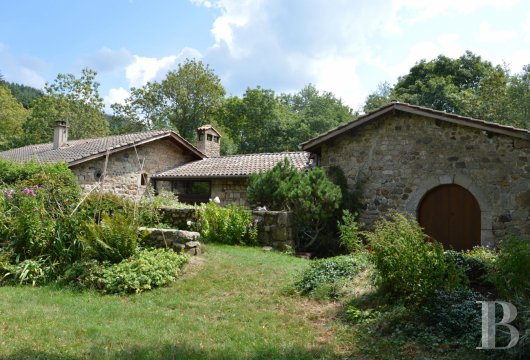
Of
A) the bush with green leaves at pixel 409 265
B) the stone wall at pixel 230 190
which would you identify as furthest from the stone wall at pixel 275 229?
the stone wall at pixel 230 190

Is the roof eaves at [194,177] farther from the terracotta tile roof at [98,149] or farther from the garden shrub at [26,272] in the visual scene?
the garden shrub at [26,272]

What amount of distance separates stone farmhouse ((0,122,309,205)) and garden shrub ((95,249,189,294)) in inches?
343

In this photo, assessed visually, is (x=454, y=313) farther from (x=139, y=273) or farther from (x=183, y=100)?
(x=183, y=100)

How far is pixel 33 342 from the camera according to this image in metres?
4.56

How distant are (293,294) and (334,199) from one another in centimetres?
548

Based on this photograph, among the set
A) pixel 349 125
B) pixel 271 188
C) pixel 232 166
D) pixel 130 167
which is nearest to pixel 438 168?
pixel 349 125

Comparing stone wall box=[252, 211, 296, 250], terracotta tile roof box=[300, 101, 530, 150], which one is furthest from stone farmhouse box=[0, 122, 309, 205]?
stone wall box=[252, 211, 296, 250]

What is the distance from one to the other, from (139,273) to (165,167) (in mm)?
13856

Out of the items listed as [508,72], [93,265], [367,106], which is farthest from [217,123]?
[93,265]

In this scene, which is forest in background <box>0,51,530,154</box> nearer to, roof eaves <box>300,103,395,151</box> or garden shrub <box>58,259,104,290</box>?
roof eaves <box>300,103,395,151</box>

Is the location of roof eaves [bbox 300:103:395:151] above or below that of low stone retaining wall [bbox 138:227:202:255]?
above

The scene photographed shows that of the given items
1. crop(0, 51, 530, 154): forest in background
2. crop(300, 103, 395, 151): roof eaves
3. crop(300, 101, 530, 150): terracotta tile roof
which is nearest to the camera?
crop(300, 101, 530, 150): terracotta tile roof

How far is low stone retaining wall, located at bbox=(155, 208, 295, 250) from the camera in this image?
11.0m

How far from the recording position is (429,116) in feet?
38.4
